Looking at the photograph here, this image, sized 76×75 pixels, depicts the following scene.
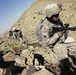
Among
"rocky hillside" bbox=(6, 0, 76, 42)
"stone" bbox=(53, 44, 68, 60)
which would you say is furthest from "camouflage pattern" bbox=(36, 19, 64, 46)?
"rocky hillside" bbox=(6, 0, 76, 42)

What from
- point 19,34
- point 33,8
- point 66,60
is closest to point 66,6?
point 33,8

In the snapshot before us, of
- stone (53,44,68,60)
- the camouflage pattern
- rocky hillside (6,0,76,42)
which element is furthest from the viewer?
rocky hillside (6,0,76,42)

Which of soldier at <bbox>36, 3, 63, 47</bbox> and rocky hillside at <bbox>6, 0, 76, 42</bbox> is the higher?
soldier at <bbox>36, 3, 63, 47</bbox>

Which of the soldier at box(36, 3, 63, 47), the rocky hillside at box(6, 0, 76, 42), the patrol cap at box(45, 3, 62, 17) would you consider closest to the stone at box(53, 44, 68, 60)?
the soldier at box(36, 3, 63, 47)

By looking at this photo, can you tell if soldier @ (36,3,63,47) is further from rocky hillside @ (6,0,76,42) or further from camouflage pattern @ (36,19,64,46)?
rocky hillside @ (6,0,76,42)

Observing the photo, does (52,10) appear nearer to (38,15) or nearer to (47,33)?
(47,33)

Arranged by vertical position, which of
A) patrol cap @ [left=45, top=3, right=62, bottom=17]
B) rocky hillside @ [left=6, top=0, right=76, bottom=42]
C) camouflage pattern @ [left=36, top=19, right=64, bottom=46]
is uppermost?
patrol cap @ [left=45, top=3, right=62, bottom=17]

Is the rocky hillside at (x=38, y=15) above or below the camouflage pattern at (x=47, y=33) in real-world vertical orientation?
below

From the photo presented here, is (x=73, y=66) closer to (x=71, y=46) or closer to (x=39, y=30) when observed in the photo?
(x=71, y=46)

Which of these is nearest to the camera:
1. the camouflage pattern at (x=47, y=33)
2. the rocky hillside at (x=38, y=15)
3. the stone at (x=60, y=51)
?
the camouflage pattern at (x=47, y=33)

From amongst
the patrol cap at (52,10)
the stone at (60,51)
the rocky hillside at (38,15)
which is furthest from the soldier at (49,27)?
the rocky hillside at (38,15)

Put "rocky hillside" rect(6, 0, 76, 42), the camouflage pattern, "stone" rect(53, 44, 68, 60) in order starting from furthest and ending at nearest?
"rocky hillside" rect(6, 0, 76, 42) → "stone" rect(53, 44, 68, 60) → the camouflage pattern

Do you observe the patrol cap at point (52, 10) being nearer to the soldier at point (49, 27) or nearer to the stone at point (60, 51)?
the soldier at point (49, 27)

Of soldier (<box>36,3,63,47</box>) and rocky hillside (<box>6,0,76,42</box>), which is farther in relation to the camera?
rocky hillside (<box>6,0,76,42</box>)
